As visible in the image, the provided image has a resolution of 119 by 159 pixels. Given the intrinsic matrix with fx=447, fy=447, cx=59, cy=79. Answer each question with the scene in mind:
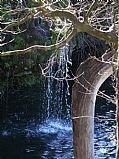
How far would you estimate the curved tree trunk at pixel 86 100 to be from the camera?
5.38 meters

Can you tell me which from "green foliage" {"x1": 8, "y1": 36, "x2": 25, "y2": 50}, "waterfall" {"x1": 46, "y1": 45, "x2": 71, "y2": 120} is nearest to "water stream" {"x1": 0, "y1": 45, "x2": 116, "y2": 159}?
"waterfall" {"x1": 46, "y1": 45, "x2": 71, "y2": 120}

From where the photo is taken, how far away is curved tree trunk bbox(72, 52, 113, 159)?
5.38 metres

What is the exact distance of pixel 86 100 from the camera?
5.48m

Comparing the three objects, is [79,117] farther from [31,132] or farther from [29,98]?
[29,98]

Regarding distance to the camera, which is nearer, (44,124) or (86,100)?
(86,100)

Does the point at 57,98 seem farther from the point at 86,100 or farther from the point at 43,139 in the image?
the point at 86,100

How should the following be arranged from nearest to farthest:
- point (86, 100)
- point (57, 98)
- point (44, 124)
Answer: point (86, 100), point (44, 124), point (57, 98)

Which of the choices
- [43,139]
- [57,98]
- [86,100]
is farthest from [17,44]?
[86,100]

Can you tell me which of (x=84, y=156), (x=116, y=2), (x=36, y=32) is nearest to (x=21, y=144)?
(x=36, y=32)

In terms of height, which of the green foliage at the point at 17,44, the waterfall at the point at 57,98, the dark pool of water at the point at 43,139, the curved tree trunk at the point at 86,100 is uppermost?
the green foliage at the point at 17,44

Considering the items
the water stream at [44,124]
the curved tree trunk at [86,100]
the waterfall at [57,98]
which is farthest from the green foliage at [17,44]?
the curved tree trunk at [86,100]

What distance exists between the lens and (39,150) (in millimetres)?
11945

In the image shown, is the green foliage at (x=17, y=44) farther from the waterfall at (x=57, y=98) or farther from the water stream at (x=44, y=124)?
the waterfall at (x=57, y=98)

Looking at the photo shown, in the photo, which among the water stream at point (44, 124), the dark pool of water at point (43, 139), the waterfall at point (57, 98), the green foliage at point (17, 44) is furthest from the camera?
the waterfall at point (57, 98)
